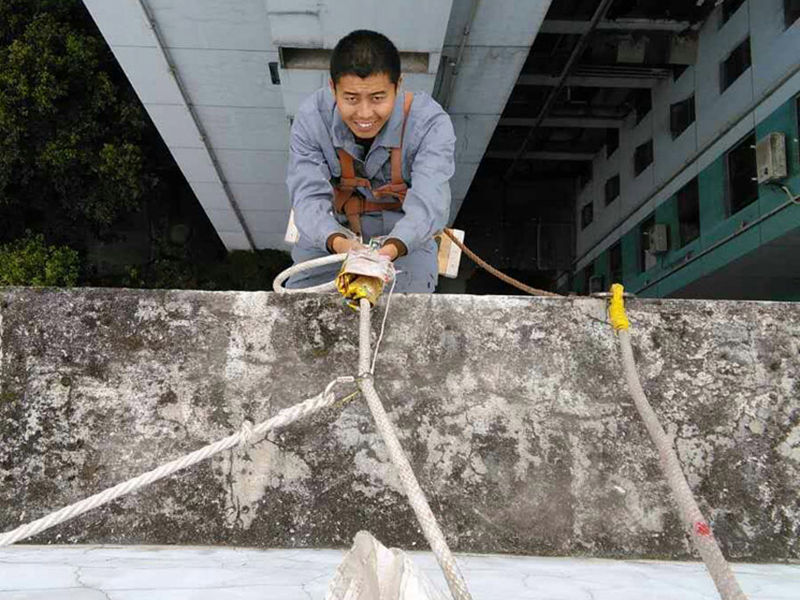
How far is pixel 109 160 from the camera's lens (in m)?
8.12

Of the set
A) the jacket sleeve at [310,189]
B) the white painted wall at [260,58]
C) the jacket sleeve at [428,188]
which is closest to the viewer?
the jacket sleeve at [428,188]

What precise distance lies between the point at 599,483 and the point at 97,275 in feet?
32.5

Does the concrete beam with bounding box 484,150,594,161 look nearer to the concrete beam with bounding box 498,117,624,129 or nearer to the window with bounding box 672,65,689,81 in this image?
the concrete beam with bounding box 498,117,624,129

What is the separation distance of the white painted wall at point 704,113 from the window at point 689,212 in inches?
6.9

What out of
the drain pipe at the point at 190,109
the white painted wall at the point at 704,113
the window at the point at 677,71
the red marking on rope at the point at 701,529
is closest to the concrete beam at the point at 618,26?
the white painted wall at the point at 704,113

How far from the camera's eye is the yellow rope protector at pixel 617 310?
2100mm

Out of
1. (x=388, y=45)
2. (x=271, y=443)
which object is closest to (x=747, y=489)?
(x=271, y=443)

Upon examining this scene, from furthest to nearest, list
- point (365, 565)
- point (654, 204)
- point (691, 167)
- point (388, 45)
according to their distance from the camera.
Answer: point (654, 204), point (691, 167), point (388, 45), point (365, 565)

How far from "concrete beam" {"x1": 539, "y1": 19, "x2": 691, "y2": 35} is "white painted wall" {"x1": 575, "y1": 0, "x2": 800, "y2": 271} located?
1.54 feet

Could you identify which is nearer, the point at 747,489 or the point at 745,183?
the point at 747,489

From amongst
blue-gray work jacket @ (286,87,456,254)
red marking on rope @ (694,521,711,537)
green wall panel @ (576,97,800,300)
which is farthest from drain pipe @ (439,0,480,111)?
red marking on rope @ (694,521,711,537)

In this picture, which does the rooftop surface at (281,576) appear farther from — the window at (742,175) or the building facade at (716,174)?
the window at (742,175)

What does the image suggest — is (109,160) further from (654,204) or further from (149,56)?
(654,204)

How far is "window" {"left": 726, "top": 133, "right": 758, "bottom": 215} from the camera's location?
863 cm
